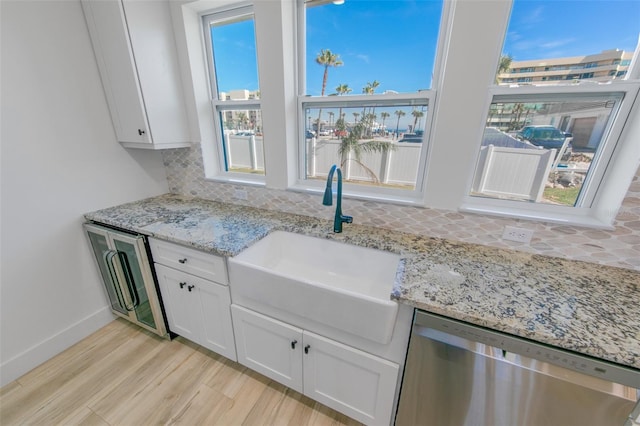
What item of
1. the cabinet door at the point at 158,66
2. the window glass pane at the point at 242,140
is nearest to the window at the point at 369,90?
the window glass pane at the point at 242,140

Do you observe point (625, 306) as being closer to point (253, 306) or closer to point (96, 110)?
point (253, 306)

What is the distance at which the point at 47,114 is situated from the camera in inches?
56.2

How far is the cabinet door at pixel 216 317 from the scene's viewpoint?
1.36 m

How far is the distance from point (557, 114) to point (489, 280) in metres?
0.86

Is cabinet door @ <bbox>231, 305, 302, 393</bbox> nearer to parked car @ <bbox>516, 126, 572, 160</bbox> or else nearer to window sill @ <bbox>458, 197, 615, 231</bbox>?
window sill @ <bbox>458, 197, 615, 231</bbox>

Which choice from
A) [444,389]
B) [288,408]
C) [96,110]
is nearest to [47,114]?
[96,110]

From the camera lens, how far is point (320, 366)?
3.89 ft

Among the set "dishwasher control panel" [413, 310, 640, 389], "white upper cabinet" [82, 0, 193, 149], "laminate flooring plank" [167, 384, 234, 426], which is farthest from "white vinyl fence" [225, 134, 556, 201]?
"laminate flooring plank" [167, 384, 234, 426]

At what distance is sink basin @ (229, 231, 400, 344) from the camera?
0.96 metres

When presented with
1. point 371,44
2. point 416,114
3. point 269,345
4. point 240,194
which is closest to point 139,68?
→ point 240,194

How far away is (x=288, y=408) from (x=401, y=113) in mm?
1792

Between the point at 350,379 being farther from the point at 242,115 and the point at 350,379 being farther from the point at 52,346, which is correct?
the point at 52,346

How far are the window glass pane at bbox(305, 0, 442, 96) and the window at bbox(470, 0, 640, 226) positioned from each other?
37cm

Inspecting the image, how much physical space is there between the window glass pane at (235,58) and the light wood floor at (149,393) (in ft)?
6.20
